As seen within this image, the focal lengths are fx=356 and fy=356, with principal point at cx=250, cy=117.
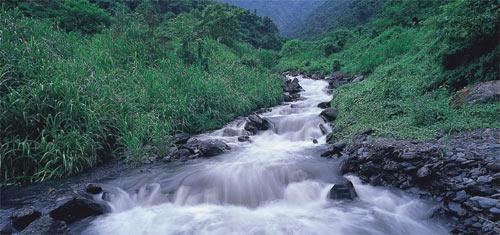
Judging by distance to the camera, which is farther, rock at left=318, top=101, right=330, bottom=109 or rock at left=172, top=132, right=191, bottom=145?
rock at left=318, top=101, right=330, bottom=109

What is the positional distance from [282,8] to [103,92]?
15185cm

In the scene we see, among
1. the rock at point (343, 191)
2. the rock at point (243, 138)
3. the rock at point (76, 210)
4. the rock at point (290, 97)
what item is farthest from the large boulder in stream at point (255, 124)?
the rock at point (76, 210)

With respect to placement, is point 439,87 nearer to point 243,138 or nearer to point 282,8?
point 243,138

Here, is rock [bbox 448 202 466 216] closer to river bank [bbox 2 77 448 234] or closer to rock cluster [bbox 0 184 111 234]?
river bank [bbox 2 77 448 234]

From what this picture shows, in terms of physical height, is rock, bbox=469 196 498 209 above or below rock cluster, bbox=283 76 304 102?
below

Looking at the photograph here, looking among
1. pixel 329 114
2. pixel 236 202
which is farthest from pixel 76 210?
pixel 329 114

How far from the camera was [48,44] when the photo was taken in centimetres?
1040

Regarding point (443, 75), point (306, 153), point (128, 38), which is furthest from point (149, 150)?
point (443, 75)

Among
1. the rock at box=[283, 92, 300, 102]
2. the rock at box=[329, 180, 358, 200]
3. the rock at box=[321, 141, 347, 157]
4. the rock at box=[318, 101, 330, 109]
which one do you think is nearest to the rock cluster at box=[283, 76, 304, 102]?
the rock at box=[283, 92, 300, 102]

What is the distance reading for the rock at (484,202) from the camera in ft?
16.6

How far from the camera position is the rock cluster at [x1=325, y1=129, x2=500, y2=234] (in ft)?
17.1

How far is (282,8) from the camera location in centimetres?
15300

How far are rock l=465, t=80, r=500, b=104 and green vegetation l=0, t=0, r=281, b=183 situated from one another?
24.2 feet

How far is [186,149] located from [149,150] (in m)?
0.97
